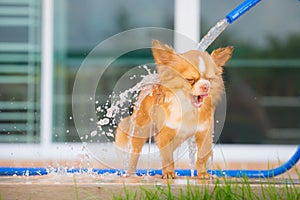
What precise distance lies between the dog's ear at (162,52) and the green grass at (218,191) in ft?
0.95

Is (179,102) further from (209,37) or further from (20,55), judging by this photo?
(20,55)

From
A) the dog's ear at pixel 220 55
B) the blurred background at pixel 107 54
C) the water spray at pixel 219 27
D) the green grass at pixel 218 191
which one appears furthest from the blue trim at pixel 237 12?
the blurred background at pixel 107 54

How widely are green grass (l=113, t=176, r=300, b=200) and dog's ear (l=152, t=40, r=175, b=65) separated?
289 mm

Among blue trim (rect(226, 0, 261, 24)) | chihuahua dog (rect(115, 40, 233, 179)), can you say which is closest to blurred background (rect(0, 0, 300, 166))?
blue trim (rect(226, 0, 261, 24))

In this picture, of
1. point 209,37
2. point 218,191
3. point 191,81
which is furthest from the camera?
point 209,37

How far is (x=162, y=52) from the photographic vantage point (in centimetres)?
149

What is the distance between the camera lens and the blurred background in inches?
182

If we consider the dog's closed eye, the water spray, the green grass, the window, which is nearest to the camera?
the green grass

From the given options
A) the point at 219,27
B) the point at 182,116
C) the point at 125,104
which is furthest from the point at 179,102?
the point at 219,27

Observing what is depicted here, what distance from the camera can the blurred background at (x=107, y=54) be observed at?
4.62 m

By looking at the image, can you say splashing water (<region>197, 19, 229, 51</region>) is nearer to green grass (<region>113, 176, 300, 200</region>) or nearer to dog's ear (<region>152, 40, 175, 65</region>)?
dog's ear (<region>152, 40, 175, 65</region>)

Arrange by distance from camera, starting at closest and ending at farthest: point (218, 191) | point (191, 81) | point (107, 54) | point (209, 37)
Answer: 1. point (218, 191)
2. point (191, 81)
3. point (209, 37)
4. point (107, 54)

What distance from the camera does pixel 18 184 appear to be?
1.40 meters

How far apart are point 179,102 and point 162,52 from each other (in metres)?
0.12
